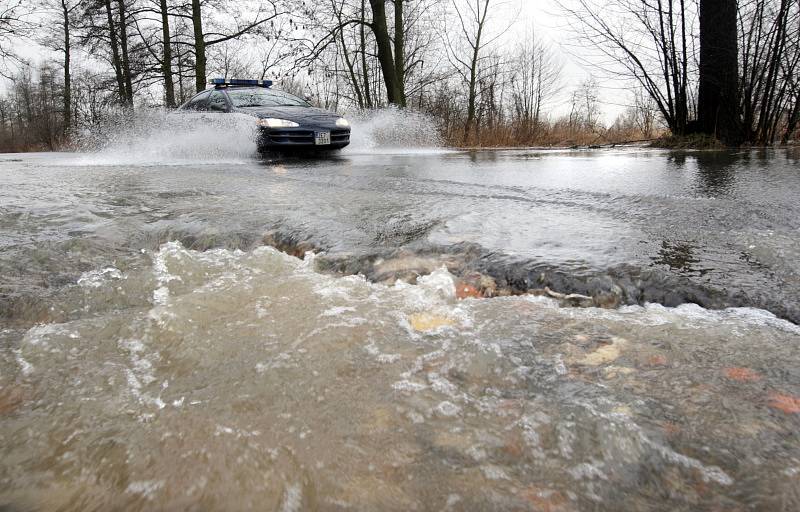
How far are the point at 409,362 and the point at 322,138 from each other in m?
6.66

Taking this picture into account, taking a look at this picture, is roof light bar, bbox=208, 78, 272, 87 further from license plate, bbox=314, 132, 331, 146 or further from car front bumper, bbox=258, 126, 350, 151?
license plate, bbox=314, 132, 331, 146

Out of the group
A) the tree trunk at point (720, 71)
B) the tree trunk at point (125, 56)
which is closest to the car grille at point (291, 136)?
the tree trunk at point (720, 71)

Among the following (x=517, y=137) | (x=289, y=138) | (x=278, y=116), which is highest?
(x=517, y=137)

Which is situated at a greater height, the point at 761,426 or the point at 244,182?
the point at 244,182

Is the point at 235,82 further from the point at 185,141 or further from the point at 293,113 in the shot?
the point at 293,113

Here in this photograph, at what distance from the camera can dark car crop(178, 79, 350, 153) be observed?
7.04 meters

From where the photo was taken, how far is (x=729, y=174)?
3701 millimetres

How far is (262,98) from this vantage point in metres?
8.08

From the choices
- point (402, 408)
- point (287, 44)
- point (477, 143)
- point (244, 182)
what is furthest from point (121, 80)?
point (402, 408)

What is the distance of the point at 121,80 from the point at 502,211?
1891cm

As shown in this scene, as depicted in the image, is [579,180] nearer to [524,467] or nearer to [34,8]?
[524,467]

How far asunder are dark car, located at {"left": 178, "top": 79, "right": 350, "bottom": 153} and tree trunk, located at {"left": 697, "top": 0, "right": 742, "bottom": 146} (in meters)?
5.12

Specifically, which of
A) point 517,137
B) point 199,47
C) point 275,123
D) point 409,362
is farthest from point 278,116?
point 199,47

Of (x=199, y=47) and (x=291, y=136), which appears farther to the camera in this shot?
(x=199, y=47)
